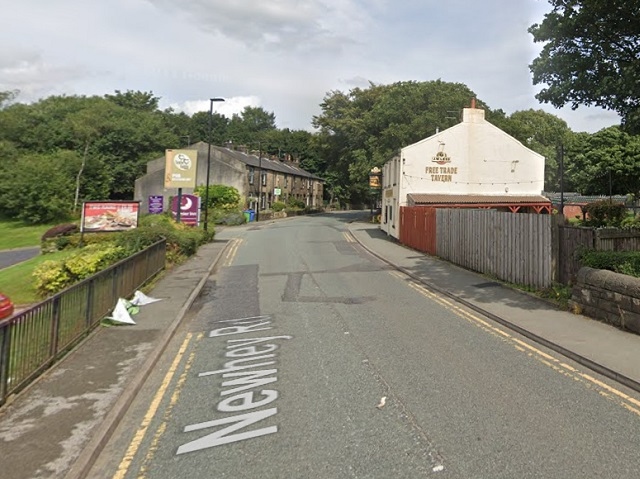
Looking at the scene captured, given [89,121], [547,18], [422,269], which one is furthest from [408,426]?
[89,121]

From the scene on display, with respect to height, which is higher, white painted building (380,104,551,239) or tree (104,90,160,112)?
tree (104,90,160,112)

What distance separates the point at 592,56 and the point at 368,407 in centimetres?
1013

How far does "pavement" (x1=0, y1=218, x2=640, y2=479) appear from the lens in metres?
4.45

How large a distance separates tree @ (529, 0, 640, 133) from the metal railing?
1125 centimetres

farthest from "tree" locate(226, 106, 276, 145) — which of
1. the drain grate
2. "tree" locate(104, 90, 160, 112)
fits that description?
the drain grate

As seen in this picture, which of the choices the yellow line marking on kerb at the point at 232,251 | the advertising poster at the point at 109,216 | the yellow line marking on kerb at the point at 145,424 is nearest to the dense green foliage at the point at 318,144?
the yellow line marking on kerb at the point at 232,251

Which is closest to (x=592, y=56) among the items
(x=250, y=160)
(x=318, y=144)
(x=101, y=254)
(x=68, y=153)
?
(x=101, y=254)

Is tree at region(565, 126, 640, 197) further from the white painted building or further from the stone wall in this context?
the stone wall

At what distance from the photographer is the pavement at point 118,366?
4453 mm

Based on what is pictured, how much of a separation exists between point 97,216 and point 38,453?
1801 centimetres

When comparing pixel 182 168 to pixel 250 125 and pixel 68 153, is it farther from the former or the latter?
pixel 250 125

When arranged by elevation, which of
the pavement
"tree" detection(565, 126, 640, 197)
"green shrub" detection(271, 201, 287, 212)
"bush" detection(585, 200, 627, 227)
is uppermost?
"tree" detection(565, 126, 640, 197)

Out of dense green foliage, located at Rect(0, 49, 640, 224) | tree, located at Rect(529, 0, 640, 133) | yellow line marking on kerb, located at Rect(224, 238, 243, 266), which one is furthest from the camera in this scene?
dense green foliage, located at Rect(0, 49, 640, 224)

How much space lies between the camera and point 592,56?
10969 millimetres
